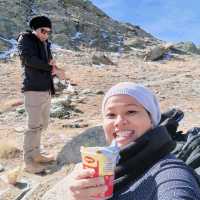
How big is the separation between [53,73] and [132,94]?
15.4ft

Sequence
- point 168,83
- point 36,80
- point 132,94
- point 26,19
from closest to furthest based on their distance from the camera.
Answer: point 132,94
point 36,80
point 168,83
point 26,19

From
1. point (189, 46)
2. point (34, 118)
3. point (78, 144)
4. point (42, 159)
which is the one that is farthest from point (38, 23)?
point (189, 46)

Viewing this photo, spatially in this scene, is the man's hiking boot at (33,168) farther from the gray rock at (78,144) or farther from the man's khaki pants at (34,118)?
the gray rock at (78,144)

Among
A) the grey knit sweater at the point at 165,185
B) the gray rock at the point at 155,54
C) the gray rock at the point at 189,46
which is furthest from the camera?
the gray rock at the point at 189,46

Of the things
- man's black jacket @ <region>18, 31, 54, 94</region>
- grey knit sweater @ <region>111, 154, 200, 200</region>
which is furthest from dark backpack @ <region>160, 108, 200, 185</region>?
man's black jacket @ <region>18, 31, 54, 94</region>

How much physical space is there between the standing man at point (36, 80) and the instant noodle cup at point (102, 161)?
4863 mm

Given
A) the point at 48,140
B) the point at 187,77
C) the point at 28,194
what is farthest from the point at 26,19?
the point at 28,194

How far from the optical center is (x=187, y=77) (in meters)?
20.1

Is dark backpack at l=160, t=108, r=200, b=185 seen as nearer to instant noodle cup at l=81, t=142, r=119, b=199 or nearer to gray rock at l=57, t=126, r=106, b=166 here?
instant noodle cup at l=81, t=142, r=119, b=199

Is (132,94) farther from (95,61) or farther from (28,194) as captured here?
(95,61)

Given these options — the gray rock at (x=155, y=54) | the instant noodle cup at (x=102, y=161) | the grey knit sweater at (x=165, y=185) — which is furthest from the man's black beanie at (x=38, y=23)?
the gray rock at (x=155, y=54)

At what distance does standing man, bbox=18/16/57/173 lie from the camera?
6965 millimetres

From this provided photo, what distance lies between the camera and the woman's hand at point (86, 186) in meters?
2.22

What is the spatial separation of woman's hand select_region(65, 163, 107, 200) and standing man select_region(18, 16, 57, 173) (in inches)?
188
